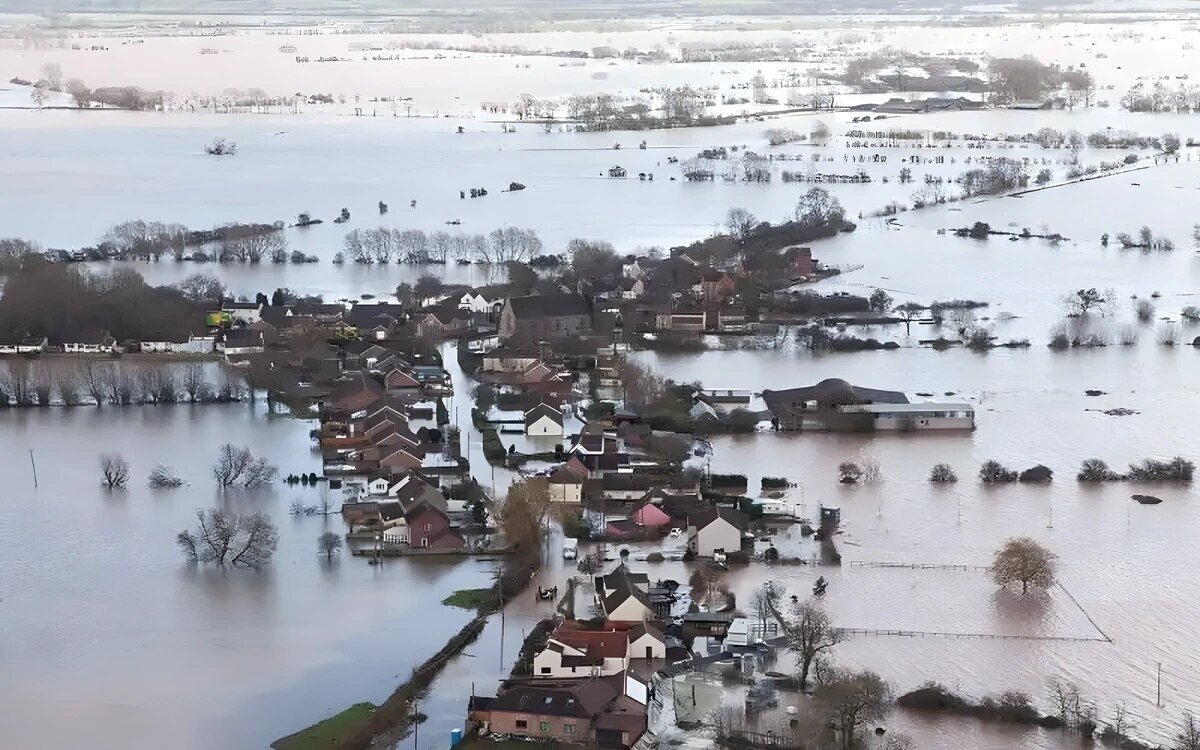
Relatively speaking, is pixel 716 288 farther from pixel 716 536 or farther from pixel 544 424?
pixel 716 536

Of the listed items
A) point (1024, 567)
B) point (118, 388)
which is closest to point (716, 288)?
point (118, 388)

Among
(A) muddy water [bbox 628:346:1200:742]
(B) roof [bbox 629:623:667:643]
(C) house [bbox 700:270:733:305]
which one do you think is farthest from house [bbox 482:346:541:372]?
(B) roof [bbox 629:623:667:643]

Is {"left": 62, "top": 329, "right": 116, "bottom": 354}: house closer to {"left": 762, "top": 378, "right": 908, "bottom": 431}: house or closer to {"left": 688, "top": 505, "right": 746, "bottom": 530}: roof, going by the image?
{"left": 762, "top": 378, "right": 908, "bottom": 431}: house

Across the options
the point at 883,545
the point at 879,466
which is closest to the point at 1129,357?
the point at 879,466

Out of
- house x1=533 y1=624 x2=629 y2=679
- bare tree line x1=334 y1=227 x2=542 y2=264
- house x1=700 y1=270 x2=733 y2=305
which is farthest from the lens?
bare tree line x1=334 y1=227 x2=542 y2=264

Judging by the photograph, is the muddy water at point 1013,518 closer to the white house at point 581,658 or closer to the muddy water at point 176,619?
the white house at point 581,658

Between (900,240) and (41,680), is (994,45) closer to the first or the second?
(900,240)
